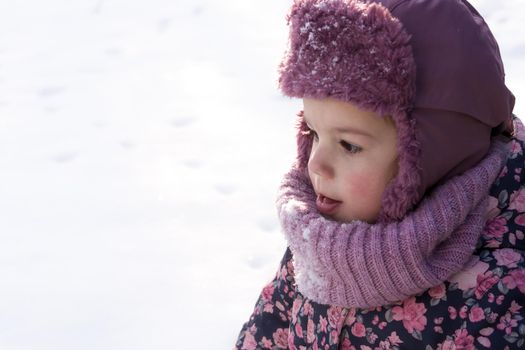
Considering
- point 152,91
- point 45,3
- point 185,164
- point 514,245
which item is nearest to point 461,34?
point 514,245

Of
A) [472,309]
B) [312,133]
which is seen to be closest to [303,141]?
[312,133]

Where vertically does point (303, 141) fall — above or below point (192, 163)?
above

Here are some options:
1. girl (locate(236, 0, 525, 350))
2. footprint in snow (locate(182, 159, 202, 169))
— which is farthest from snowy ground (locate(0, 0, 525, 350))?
girl (locate(236, 0, 525, 350))

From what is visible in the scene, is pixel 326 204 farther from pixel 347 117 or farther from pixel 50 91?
pixel 50 91

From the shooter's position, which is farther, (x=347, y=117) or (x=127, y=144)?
(x=127, y=144)

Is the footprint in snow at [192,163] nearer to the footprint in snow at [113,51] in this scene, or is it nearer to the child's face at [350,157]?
the footprint in snow at [113,51]

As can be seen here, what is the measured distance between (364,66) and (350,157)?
0.15 m

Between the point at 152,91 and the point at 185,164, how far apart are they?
644 millimetres

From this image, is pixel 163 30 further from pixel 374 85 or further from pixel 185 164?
pixel 374 85

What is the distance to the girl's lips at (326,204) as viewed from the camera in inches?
52.7

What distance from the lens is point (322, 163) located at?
1295 millimetres

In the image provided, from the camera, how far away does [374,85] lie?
1.21m

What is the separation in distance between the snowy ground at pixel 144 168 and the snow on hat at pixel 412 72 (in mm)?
914

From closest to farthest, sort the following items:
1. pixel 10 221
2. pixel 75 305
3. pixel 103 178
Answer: pixel 75 305 < pixel 10 221 < pixel 103 178
